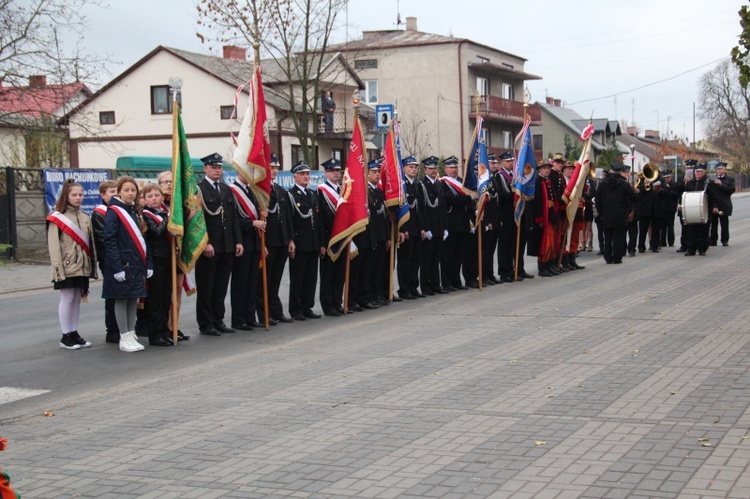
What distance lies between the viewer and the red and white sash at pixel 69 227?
11.1 metres

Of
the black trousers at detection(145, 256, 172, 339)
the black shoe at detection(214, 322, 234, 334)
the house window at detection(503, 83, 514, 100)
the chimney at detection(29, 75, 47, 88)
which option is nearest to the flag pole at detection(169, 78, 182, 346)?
the black trousers at detection(145, 256, 172, 339)

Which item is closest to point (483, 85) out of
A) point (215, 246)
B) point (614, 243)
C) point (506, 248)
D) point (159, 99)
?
point (159, 99)

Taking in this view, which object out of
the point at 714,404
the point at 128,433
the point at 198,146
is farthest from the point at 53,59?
the point at 198,146

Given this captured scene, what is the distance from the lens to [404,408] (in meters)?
7.69

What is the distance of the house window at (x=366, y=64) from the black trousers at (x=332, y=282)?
164ft

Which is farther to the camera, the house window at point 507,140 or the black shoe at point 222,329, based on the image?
the house window at point 507,140

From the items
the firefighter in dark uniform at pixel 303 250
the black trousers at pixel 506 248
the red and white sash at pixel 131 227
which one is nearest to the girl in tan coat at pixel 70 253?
the red and white sash at pixel 131 227

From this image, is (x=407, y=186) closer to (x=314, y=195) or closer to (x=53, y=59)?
(x=314, y=195)

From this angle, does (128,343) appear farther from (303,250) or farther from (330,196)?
(330,196)

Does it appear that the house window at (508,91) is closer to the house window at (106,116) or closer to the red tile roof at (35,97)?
the house window at (106,116)

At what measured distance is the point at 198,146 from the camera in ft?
167

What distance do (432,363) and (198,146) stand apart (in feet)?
141

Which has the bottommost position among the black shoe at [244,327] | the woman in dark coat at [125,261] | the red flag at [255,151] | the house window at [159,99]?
the black shoe at [244,327]

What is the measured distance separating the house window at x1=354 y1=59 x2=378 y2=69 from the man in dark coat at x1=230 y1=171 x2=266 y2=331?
5129 centimetres
